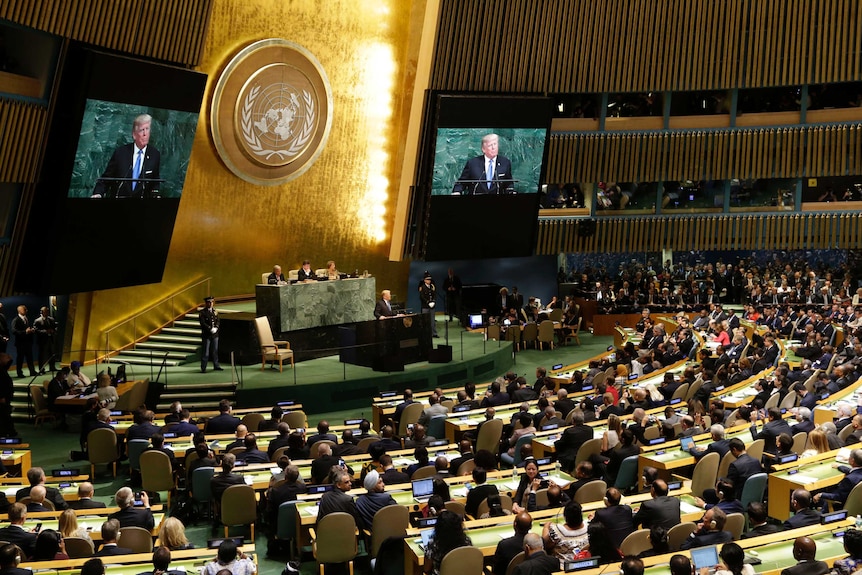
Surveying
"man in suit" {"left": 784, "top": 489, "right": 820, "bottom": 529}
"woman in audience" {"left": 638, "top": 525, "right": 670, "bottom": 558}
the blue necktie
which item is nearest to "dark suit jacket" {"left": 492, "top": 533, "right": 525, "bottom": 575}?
"woman in audience" {"left": 638, "top": 525, "right": 670, "bottom": 558}

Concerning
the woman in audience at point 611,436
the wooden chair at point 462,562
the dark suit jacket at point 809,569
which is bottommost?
the wooden chair at point 462,562

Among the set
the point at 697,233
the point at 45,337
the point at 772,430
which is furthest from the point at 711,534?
the point at 697,233

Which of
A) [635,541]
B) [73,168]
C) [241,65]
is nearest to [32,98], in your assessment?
[73,168]

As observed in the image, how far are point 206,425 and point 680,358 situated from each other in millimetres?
9831

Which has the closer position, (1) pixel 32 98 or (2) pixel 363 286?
(1) pixel 32 98

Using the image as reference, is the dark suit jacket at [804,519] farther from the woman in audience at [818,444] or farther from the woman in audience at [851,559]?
the woman in audience at [818,444]

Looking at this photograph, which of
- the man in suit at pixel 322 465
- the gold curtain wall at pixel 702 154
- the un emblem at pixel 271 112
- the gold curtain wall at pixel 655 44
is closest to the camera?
the man in suit at pixel 322 465

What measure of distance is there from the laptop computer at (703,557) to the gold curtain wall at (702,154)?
20.4m

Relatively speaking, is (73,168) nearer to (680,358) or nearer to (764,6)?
(680,358)

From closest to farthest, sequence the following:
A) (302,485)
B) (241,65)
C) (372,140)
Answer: (302,485)
(241,65)
(372,140)

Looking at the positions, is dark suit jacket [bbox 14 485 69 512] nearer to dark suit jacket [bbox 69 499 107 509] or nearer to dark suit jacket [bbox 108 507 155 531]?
dark suit jacket [bbox 69 499 107 509]

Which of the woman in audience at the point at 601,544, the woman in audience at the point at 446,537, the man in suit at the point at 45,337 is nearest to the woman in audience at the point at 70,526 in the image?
the woman in audience at the point at 446,537

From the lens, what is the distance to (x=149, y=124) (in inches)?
704

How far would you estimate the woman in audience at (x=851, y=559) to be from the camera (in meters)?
6.86
